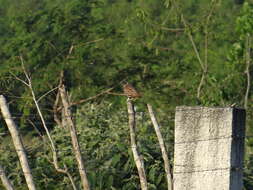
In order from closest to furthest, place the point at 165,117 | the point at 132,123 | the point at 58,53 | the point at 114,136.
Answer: the point at 132,123, the point at 114,136, the point at 165,117, the point at 58,53

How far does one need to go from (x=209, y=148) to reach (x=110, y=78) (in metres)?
13.1

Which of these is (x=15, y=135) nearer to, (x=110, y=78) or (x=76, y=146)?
(x=76, y=146)

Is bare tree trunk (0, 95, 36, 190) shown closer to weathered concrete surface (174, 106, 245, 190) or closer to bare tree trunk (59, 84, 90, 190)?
bare tree trunk (59, 84, 90, 190)

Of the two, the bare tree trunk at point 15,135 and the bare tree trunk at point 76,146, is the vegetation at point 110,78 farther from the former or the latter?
the bare tree trunk at point 15,135

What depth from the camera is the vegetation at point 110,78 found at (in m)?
7.68

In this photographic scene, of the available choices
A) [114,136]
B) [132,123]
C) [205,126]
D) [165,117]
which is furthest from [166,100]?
[205,126]

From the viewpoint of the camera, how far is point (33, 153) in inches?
326

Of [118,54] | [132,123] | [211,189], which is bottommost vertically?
[118,54]

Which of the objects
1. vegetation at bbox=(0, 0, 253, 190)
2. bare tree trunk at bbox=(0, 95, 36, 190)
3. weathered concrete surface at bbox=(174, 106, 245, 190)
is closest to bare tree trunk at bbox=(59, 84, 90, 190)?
bare tree trunk at bbox=(0, 95, 36, 190)

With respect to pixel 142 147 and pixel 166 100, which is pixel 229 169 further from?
pixel 166 100

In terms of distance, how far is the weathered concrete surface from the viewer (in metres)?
2.91

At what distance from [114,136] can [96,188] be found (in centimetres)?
160

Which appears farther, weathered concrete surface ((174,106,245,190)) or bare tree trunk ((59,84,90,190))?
bare tree trunk ((59,84,90,190))

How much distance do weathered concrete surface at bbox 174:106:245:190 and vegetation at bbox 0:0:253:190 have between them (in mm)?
3135
